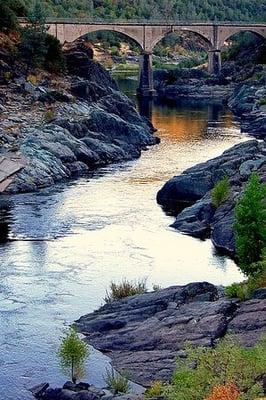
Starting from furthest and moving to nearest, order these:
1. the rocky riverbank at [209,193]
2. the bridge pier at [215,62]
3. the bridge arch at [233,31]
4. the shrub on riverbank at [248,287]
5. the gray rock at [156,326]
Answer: the bridge pier at [215,62] → the bridge arch at [233,31] → the rocky riverbank at [209,193] → the shrub on riverbank at [248,287] → the gray rock at [156,326]

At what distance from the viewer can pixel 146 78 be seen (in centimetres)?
11256

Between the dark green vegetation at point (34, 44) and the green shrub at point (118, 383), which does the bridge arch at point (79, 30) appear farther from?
the green shrub at point (118, 383)

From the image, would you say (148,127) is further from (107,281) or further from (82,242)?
(107,281)

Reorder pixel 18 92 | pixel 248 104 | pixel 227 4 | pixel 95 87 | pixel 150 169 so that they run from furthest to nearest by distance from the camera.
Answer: pixel 227 4 < pixel 248 104 < pixel 95 87 < pixel 18 92 < pixel 150 169

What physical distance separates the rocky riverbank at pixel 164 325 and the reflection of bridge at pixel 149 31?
67965mm

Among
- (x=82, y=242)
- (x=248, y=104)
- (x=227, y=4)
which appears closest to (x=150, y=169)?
(x=82, y=242)

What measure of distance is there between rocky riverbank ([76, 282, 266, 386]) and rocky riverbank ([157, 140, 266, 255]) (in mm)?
9646

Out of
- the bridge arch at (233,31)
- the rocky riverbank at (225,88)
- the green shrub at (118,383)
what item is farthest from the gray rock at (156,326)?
the bridge arch at (233,31)

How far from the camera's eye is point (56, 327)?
2750 cm

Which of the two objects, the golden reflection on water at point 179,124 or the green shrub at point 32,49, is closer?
the green shrub at point 32,49

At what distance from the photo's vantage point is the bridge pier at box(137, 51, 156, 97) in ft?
362

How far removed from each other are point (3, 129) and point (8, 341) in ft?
107

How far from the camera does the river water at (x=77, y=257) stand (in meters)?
25.7

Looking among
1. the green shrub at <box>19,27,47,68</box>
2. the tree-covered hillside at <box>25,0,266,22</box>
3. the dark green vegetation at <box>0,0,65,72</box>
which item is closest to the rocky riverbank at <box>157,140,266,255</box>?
the green shrub at <box>19,27,47,68</box>
